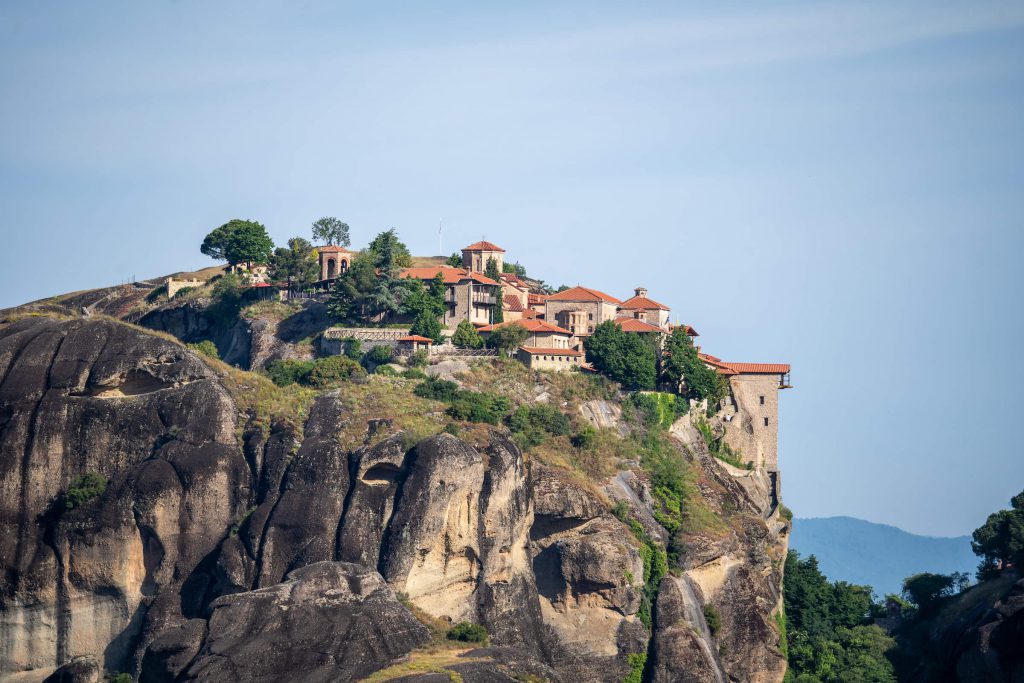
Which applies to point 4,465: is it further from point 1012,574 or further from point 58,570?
point 1012,574

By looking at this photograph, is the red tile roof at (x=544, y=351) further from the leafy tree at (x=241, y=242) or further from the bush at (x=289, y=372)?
the leafy tree at (x=241, y=242)

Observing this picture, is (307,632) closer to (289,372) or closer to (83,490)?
(83,490)

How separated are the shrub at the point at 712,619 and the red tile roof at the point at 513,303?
26.9 metres

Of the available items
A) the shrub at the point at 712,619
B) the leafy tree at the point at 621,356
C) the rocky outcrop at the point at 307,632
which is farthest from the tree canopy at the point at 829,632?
the rocky outcrop at the point at 307,632

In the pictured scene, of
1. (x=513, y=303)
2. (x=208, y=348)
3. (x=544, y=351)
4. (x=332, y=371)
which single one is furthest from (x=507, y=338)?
(x=208, y=348)

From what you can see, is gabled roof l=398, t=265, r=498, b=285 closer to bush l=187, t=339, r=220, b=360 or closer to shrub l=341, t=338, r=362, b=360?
shrub l=341, t=338, r=362, b=360

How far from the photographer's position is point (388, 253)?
11119 cm

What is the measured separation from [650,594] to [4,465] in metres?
36.2

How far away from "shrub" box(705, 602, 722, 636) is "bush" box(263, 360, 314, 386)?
27384 millimetres

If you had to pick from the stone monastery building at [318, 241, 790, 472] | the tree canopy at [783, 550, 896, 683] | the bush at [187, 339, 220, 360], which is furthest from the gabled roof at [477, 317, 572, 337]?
the tree canopy at [783, 550, 896, 683]

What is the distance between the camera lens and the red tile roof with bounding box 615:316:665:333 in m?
112

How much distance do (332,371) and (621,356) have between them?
19.6 m

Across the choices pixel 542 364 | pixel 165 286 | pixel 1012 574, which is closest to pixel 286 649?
pixel 542 364

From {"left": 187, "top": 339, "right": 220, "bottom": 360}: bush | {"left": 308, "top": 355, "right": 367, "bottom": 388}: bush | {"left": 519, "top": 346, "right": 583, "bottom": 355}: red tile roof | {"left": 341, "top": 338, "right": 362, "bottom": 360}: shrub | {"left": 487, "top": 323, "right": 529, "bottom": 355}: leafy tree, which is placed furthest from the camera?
{"left": 187, "top": 339, "right": 220, "bottom": 360}: bush
